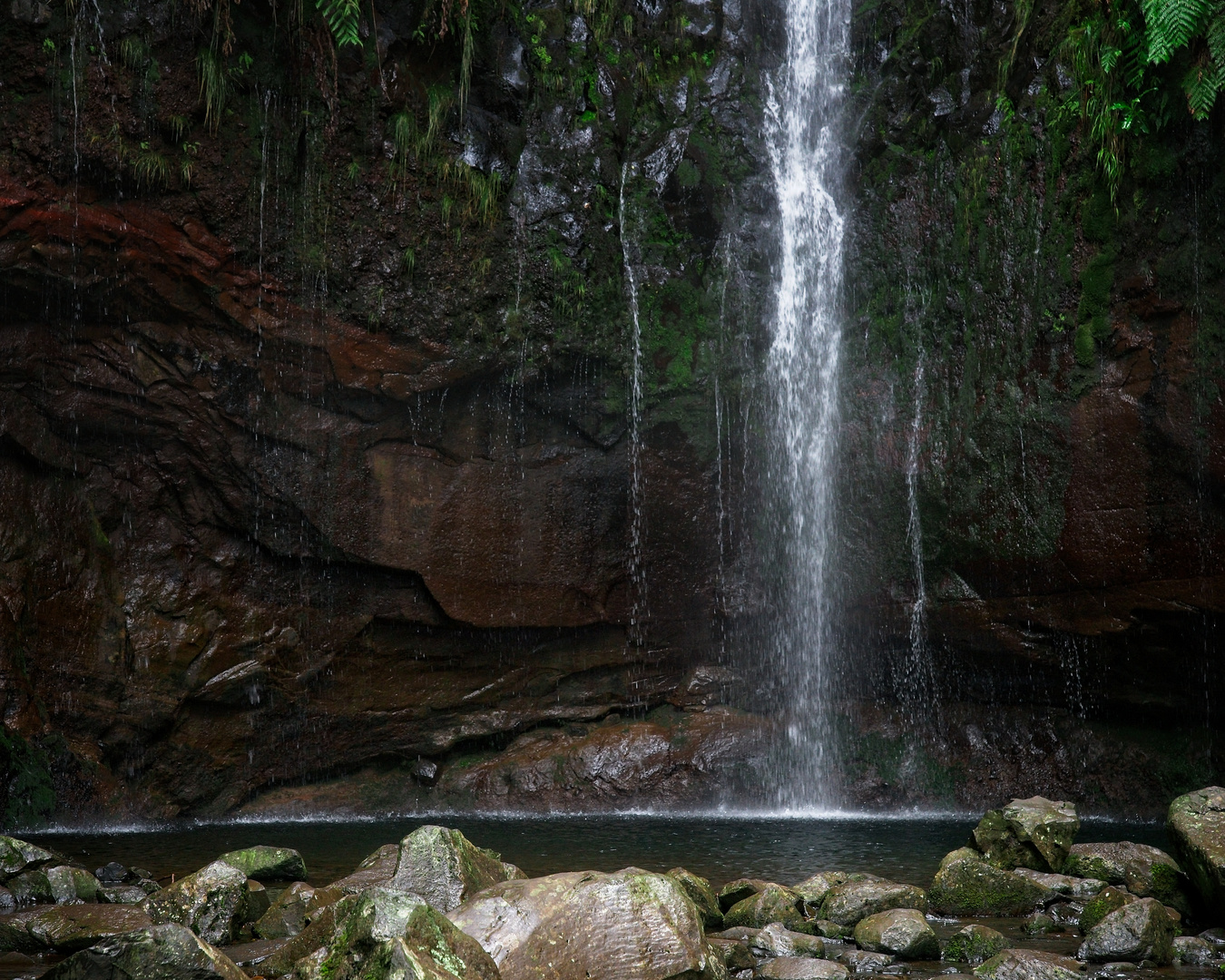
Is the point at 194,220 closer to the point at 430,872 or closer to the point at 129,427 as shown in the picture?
the point at 129,427

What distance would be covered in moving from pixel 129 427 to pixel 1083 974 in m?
9.90

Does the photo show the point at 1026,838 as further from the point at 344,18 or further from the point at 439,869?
the point at 344,18

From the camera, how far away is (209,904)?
5734mm

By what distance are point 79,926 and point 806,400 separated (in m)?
9.14

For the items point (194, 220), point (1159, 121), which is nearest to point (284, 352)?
point (194, 220)

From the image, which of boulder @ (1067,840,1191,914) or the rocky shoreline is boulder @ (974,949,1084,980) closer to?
the rocky shoreline

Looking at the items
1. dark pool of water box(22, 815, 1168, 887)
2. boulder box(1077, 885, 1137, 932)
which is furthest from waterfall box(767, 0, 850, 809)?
boulder box(1077, 885, 1137, 932)

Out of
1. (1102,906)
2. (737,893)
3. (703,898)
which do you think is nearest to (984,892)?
(1102,906)

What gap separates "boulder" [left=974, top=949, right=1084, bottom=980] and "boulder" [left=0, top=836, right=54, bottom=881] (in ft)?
18.4

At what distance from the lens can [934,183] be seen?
38.7 feet

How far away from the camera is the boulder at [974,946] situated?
5.25 m

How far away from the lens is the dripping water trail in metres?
12.0

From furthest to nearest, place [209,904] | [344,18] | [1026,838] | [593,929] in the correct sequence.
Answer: [344,18] → [1026,838] → [209,904] → [593,929]

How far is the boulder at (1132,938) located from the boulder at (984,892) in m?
0.82
